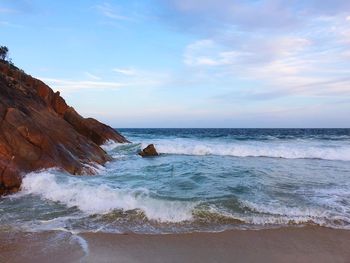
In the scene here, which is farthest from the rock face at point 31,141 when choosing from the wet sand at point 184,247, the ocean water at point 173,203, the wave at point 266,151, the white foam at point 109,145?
the wave at point 266,151

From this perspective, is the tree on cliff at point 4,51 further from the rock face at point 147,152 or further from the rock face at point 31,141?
the rock face at point 147,152

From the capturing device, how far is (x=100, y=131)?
24891 millimetres

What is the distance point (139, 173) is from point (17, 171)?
4.57 m

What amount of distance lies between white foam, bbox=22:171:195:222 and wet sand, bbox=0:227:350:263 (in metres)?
1.27

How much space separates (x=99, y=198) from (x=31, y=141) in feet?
13.1

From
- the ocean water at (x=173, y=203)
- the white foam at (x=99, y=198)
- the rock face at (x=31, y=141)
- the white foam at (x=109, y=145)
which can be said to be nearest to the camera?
the ocean water at (x=173, y=203)

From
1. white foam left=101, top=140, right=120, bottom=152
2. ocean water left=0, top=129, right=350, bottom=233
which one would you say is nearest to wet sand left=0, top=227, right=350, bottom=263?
ocean water left=0, top=129, right=350, bottom=233

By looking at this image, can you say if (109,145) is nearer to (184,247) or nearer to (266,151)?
(266,151)

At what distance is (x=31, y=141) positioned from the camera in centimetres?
1148

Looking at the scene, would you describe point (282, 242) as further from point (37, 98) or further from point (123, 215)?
point (37, 98)

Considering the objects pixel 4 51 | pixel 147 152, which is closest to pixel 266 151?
pixel 147 152

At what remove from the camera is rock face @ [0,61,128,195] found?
10266 mm

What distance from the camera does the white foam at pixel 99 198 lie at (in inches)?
300

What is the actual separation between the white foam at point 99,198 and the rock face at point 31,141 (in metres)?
0.58
